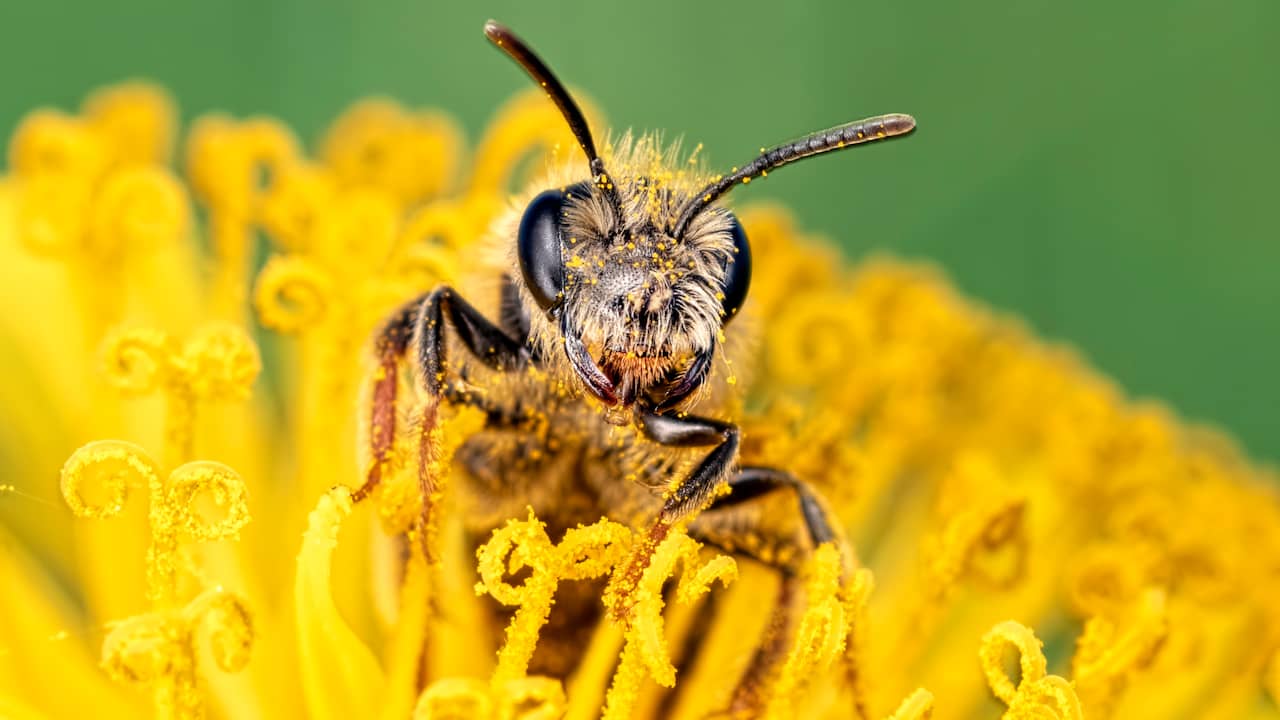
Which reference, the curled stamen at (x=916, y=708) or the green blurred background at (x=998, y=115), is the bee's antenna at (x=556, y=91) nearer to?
the curled stamen at (x=916, y=708)

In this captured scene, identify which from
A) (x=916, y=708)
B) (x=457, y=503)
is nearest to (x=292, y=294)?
(x=457, y=503)

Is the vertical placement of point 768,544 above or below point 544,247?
below

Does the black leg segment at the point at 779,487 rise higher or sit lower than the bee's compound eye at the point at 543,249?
lower

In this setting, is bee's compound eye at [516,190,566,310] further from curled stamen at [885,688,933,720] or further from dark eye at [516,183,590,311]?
curled stamen at [885,688,933,720]

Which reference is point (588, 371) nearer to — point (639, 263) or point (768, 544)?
point (639, 263)

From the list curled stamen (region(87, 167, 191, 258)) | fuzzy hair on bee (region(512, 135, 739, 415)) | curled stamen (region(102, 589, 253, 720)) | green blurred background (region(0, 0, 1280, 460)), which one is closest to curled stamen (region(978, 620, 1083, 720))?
fuzzy hair on bee (region(512, 135, 739, 415))

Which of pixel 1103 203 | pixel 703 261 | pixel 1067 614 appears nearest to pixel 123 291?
pixel 703 261

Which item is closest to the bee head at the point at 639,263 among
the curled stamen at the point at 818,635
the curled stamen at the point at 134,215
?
the curled stamen at the point at 818,635
